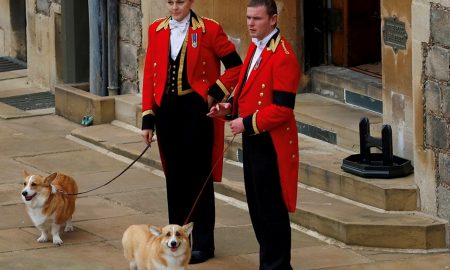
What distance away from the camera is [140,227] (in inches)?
421

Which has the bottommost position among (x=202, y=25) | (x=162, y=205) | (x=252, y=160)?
(x=162, y=205)

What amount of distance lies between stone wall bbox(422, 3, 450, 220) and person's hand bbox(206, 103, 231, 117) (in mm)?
1847

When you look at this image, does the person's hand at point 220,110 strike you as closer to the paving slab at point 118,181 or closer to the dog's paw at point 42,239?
the dog's paw at point 42,239

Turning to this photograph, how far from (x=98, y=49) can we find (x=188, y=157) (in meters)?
5.54

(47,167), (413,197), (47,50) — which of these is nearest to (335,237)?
(413,197)

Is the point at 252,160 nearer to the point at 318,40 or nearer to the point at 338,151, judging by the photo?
the point at 338,151

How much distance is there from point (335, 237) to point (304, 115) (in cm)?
259

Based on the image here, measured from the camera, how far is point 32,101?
17.5 m

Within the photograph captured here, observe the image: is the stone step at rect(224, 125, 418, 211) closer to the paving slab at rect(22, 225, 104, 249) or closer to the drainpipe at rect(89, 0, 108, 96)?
the paving slab at rect(22, 225, 104, 249)

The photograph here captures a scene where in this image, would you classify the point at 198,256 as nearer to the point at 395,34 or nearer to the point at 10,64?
the point at 395,34

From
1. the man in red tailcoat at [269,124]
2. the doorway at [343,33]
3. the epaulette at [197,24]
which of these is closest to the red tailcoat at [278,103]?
the man in red tailcoat at [269,124]

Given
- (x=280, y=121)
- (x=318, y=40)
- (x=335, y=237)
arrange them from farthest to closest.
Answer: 1. (x=318, y=40)
2. (x=335, y=237)
3. (x=280, y=121)

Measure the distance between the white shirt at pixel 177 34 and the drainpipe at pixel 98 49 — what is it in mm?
5373

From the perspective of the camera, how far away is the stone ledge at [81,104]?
51.8ft
